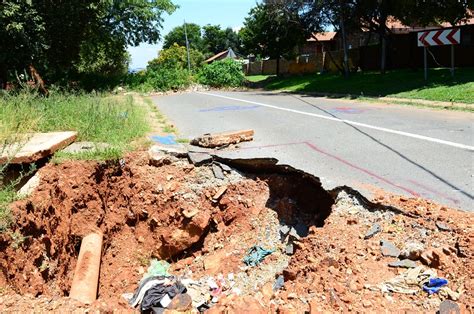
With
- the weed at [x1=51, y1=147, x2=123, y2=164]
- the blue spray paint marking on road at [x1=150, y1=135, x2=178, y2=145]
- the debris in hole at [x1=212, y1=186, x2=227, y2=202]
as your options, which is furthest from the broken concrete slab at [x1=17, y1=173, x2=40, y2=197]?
the blue spray paint marking on road at [x1=150, y1=135, x2=178, y2=145]

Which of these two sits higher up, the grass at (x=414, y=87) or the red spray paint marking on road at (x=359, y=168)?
the grass at (x=414, y=87)

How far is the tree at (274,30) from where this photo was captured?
84.8 feet

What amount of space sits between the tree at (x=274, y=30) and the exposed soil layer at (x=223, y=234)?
21.4 m

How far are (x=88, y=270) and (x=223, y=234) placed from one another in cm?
174

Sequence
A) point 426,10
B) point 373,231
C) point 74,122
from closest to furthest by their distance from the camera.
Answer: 1. point 373,231
2. point 74,122
3. point 426,10

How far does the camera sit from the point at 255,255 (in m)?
5.15

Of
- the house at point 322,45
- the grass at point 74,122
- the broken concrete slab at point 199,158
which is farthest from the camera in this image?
the house at point 322,45

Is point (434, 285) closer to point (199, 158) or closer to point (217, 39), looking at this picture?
point (199, 158)

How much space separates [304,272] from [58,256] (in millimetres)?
3057

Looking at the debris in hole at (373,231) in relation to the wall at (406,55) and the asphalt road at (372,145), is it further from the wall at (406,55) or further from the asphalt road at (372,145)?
the wall at (406,55)

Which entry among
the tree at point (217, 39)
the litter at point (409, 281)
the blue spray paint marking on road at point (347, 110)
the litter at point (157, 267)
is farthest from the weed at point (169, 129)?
the tree at point (217, 39)

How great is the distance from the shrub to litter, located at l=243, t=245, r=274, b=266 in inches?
1071

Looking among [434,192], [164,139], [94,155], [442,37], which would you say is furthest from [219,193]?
[442,37]

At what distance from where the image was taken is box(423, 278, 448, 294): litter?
327cm
